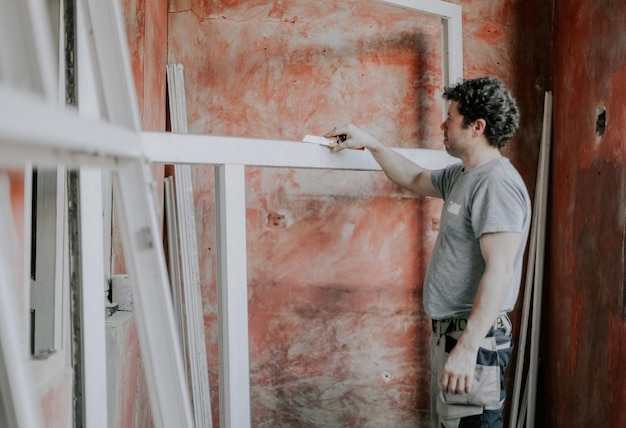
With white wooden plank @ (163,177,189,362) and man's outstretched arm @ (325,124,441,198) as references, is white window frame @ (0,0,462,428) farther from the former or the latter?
white wooden plank @ (163,177,189,362)

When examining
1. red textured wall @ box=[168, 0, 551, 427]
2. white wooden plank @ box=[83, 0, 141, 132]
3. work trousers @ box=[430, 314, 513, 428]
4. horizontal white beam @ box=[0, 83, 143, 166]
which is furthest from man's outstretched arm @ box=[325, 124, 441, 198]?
horizontal white beam @ box=[0, 83, 143, 166]

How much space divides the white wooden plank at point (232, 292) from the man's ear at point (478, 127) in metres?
0.78

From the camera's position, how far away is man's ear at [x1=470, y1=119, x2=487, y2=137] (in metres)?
1.67

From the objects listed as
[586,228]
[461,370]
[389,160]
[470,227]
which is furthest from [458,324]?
[586,228]

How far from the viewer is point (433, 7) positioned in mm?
2105

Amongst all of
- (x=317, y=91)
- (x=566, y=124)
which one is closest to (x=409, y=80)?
(x=317, y=91)

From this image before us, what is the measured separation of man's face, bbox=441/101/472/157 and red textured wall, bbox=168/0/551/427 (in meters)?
0.58

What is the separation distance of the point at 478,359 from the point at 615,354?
71 cm

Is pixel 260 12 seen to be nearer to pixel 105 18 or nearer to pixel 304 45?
pixel 304 45

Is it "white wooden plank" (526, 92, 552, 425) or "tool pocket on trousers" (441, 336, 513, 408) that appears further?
"white wooden plank" (526, 92, 552, 425)

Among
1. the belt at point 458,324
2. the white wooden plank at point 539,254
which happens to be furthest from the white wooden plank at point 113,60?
the white wooden plank at point 539,254

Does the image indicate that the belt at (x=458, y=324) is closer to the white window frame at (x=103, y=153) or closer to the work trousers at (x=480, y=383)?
the work trousers at (x=480, y=383)

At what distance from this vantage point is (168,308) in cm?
85

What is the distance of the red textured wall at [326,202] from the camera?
224 cm
